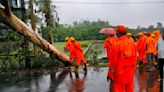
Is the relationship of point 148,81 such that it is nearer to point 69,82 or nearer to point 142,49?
point 69,82

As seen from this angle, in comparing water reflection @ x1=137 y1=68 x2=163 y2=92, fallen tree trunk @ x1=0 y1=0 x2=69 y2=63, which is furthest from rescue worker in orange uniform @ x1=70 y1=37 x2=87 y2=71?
water reflection @ x1=137 y1=68 x2=163 y2=92

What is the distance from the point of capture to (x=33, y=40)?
18109 millimetres

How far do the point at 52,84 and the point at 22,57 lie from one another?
5.20 m

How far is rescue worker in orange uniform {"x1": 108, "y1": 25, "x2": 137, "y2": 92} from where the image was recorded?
8930 mm

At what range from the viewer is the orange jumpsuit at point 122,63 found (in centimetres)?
892

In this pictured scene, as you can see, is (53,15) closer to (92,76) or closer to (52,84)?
(92,76)

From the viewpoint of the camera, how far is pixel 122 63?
897 centimetres

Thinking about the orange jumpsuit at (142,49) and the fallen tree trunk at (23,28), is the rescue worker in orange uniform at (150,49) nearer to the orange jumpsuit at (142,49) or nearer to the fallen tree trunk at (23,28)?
the orange jumpsuit at (142,49)

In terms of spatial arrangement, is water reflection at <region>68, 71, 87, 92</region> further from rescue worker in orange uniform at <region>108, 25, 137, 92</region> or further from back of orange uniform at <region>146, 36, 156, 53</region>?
rescue worker in orange uniform at <region>108, 25, 137, 92</region>

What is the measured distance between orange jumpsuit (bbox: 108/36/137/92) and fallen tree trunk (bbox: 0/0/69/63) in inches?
314

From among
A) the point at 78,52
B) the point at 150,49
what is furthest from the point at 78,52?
the point at 150,49

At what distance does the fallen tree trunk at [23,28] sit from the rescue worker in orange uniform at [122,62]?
795 centimetres

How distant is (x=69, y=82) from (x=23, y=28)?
12.4 feet

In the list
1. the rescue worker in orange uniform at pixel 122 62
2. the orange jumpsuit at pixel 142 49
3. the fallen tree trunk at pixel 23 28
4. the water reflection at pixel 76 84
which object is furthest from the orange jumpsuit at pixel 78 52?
the rescue worker in orange uniform at pixel 122 62
